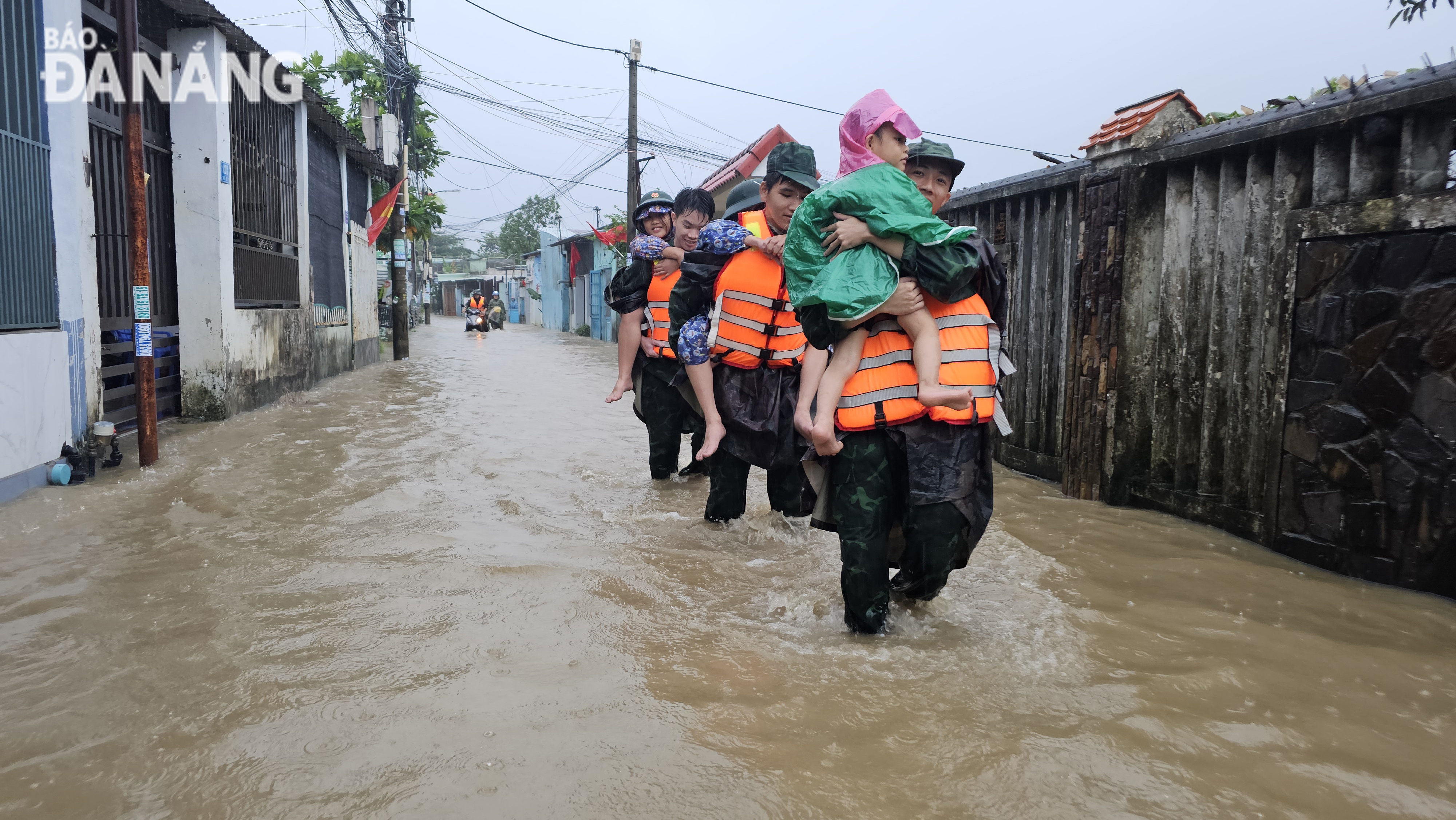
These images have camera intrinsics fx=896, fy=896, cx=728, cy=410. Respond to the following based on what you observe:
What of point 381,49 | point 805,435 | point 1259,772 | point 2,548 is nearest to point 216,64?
point 2,548

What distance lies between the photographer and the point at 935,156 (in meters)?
3.21

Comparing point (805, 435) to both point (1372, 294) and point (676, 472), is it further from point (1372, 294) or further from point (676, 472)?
point (676, 472)

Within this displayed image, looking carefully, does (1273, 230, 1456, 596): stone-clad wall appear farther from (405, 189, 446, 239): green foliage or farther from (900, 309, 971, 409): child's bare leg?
(405, 189, 446, 239): green foliage

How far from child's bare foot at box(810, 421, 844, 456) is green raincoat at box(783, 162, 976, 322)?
0.34 meters

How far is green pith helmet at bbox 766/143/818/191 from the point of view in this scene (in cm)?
377

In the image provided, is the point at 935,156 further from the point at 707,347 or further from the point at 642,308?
the point at 642,308

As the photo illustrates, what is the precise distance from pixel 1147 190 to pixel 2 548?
5.66 meters

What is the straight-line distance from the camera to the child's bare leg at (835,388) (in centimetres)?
277

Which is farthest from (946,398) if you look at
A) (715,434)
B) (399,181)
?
(399,181)

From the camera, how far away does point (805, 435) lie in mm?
2938

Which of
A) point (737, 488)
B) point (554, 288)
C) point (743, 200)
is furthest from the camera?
point (554, 288)

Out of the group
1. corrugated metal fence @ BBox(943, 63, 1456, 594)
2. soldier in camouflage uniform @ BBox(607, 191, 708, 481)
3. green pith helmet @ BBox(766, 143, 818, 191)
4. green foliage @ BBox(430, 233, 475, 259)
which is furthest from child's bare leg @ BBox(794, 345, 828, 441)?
green foliage @ BBox(430, 233, 475, 259)

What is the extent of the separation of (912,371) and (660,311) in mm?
2548

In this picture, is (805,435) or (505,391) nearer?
(805,435)
